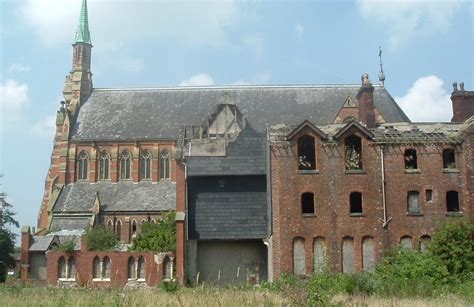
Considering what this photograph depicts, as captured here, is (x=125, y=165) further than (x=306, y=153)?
Yes

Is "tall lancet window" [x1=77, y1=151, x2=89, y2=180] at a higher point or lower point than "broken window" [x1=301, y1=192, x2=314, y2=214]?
higher

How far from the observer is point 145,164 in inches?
2228

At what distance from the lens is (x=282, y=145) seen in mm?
34094

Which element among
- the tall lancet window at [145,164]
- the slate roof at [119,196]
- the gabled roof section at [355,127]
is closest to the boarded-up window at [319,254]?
the gabled roof section at [355,127]

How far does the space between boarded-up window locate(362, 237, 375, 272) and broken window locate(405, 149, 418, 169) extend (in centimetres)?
497

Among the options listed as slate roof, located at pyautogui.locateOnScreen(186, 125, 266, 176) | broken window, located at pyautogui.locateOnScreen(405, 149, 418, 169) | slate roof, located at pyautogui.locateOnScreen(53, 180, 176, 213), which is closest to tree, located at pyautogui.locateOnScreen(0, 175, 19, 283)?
slate roof, located at pyautogui.locateOnScreen(53, 180, 176, 213)

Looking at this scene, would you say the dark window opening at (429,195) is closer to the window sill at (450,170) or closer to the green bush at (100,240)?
the window sill at (450,170)

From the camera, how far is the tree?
45.6 meters

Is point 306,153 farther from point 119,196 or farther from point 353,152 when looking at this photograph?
point 119,196

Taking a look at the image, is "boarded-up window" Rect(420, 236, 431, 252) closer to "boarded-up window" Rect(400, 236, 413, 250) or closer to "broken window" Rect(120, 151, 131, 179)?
"boarded-up window" Rect(400, 236, 413, 250)

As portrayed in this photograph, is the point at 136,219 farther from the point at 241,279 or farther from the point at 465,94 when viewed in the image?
the point at 465,94

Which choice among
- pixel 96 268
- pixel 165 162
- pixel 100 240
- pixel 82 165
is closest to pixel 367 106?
pixel 96 268

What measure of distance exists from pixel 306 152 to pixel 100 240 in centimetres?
1918

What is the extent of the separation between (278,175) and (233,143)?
215 inches
